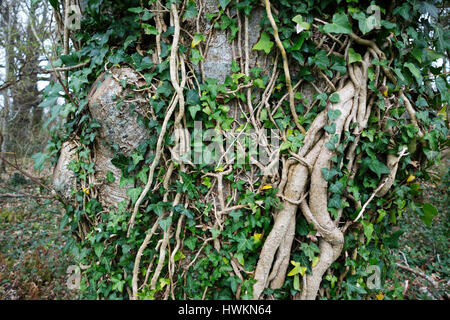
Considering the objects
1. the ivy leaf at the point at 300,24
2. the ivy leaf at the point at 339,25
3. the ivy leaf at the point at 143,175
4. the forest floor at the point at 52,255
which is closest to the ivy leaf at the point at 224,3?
the ivy leaf at the point at 300,24

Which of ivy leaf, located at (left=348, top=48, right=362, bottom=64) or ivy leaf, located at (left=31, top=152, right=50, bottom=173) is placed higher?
ivy leaf, located at (left=348, top=48, right=362, bottom=64)

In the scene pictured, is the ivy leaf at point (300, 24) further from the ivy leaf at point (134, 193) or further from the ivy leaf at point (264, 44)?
the ivy leaf at point (134, 193)

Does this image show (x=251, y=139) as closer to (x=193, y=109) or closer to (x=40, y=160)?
(x=193, y=109)

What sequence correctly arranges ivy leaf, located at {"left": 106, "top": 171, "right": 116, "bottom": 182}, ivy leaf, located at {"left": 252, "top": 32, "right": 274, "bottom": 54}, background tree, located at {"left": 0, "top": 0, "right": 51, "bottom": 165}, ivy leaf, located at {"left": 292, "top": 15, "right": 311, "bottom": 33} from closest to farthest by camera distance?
ivy leaf, located at {"left": 292, "top": 15, "right": 311, "bottom": 33}
ivy leaf, located at {"left": 252, "top": 32, "right": 274, "bottom": 54}
ivy leaf, located at {"left": 106, "top": 171, "right": 116, "bottom": 182}
background tree, located at {"left": 0, "top": 0, "right": 51, "bottom": 165}

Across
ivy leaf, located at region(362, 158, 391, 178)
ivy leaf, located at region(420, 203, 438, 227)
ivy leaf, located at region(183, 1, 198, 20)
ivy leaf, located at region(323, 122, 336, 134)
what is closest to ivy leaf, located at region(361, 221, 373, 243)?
ivy leaf, located at region(362, 158, 391, 178)

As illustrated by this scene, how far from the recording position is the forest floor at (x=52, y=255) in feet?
9.57

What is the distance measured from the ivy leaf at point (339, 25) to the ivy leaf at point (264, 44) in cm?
31

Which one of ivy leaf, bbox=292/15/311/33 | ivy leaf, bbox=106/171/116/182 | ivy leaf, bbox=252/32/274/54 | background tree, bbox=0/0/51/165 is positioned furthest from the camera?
background tree, bbox=0/0/51/165

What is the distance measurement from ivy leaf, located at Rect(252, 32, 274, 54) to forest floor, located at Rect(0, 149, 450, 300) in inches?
80.2

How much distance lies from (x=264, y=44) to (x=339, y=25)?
43cm

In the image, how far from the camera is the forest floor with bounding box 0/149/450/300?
115 inches

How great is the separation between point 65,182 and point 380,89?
2.12 metres

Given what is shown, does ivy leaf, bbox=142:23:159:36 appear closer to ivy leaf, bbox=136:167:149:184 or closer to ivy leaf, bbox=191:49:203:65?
ivy leaf, bbox=191:49:203:65

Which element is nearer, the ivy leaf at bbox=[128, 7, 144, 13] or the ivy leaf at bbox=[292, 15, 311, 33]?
the ivy leaf at bbox=[292, 15, 311, 33]
